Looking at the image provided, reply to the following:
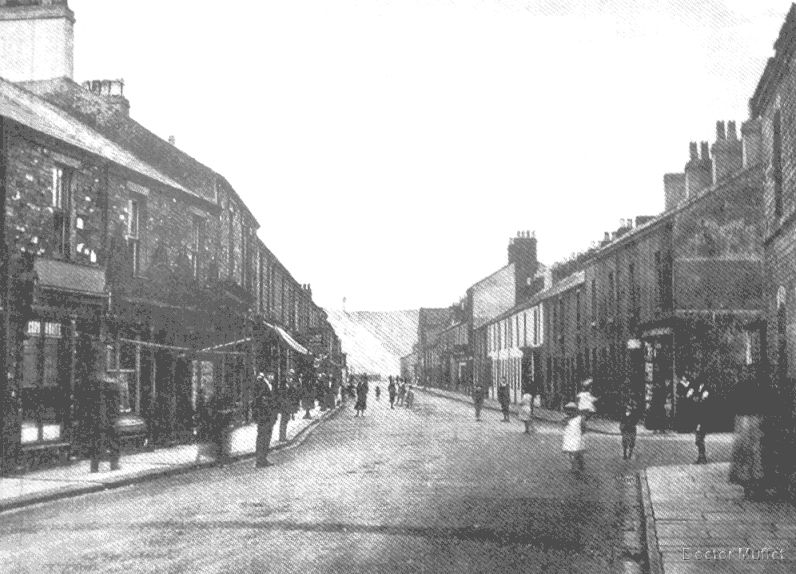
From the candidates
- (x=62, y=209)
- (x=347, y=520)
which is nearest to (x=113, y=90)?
(x=62, y=209)

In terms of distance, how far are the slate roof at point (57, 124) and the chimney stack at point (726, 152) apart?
55.5 ft

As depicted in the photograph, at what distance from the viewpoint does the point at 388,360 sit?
171 meters

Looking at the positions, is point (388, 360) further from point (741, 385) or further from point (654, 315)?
point (741, 385)

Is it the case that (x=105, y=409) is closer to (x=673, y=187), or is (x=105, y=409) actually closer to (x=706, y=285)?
(x=706, y=285)

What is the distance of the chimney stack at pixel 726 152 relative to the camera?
2969 centimetres

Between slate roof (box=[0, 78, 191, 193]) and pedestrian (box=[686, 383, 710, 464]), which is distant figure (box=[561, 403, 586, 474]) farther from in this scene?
slate roof (box=[0, 78, 191, 193])

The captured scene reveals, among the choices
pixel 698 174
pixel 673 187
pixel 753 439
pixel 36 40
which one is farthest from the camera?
pixel 673 187

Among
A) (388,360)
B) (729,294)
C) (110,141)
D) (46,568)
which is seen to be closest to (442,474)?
(46,568)

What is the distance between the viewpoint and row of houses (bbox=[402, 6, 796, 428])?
16.3 m

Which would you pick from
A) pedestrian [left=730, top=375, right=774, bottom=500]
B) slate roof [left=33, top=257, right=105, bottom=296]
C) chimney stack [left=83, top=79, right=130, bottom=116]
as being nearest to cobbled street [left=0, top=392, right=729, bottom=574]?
Answer: pedestrian [left=730, top=375, right=774, bottom=500]

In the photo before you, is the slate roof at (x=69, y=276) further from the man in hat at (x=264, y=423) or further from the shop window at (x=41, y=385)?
the man in hat at (x=264, y=423)

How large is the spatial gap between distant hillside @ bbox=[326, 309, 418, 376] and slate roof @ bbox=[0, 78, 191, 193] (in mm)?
135988

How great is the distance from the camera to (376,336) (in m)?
170

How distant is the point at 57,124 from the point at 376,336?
152 m
